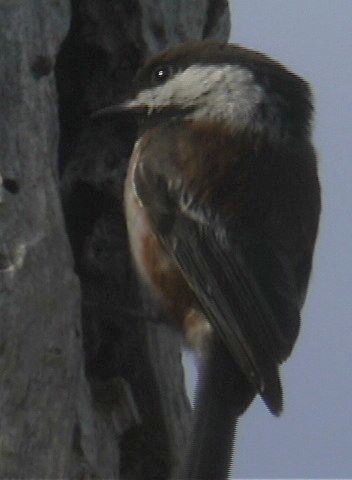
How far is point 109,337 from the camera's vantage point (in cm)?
364

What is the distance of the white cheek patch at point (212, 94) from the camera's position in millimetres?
3713

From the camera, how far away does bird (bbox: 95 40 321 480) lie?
3.24m

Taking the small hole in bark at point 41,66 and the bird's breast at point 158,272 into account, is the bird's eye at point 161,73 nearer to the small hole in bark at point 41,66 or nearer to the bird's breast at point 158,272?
the bird's breast at point 158,272

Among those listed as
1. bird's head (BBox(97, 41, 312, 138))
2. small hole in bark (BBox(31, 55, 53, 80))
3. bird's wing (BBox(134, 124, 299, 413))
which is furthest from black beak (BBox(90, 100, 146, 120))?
small hole in bark (BBox(31, 55, 53, 80))

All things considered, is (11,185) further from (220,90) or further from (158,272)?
(220,90)

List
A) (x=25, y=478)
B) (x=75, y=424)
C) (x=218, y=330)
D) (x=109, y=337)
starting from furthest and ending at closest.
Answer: (x=109, y=337)
(x=218, y=330)
(x=75, y=424)
(x=25, y=478)

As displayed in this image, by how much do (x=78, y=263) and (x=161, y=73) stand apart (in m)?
0.61

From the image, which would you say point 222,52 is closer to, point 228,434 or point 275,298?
point 275,298

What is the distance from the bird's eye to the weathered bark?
0.35 feet

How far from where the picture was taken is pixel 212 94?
12.4ft

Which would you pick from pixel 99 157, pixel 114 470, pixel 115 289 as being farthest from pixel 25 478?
pixel 99 157

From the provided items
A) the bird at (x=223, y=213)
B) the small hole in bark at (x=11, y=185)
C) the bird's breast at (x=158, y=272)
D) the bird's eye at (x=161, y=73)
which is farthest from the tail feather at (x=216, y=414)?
the bird's eye at (x=161, y=73)

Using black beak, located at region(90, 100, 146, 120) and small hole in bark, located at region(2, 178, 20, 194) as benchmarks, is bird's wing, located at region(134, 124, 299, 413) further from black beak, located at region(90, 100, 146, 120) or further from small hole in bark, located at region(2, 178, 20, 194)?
small hole in bark, located at region(2, 178, 20, 194)

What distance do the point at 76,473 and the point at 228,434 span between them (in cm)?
41
